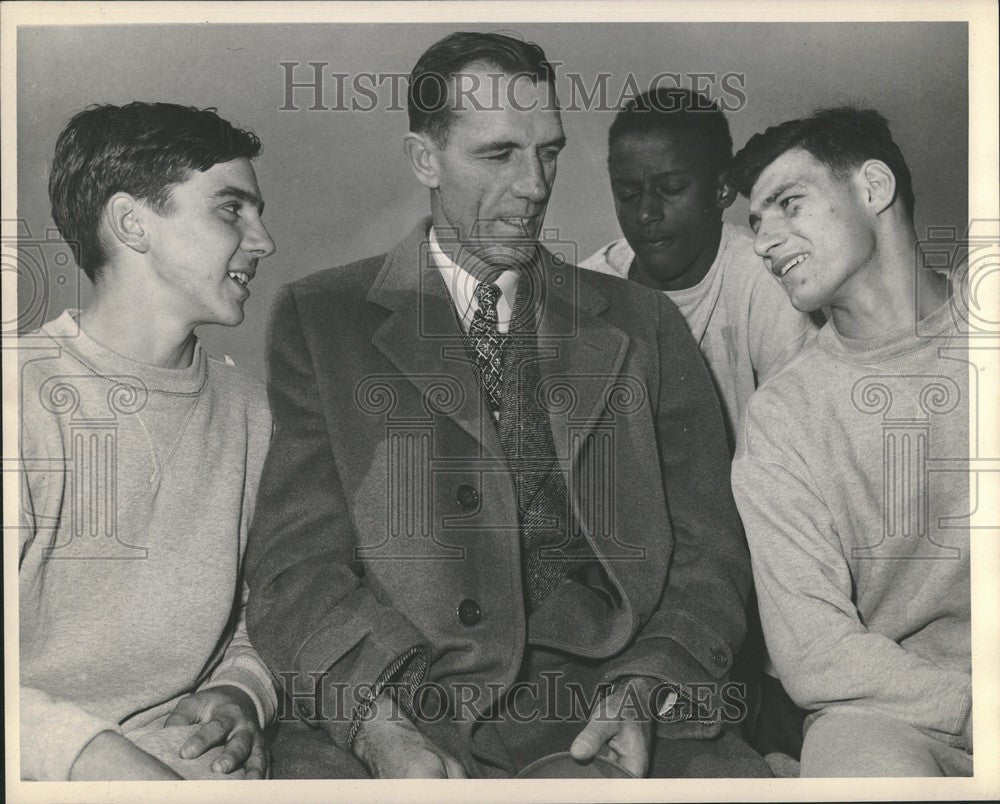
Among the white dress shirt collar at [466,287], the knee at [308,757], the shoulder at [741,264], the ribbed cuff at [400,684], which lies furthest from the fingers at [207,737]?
the shoulder at [741,264]

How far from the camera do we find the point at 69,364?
2766 mm

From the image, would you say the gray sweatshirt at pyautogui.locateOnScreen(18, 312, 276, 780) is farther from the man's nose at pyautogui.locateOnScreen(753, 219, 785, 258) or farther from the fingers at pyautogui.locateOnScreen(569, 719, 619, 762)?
the man's nose at pyautogui.locateOnScreen(753, 219, 785, 258)

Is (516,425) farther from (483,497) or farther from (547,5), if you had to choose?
(547,5)

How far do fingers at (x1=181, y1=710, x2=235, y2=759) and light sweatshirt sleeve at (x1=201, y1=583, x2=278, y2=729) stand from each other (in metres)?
0.08

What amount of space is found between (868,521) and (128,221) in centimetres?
186

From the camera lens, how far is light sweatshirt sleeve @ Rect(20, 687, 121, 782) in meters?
2.64

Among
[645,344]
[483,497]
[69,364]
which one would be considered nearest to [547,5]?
[645,344]

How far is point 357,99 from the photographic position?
2777 mm

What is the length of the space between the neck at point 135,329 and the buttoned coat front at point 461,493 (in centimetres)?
23

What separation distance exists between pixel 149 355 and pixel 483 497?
849mm

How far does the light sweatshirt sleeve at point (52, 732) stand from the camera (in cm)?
264

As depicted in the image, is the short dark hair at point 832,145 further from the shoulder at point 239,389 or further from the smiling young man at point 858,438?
the shoulder at point 239,389

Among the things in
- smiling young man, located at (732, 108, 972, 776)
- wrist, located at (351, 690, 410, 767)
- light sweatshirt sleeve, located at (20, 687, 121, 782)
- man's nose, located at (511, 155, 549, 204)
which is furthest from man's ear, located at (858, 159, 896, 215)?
light sweatshirt sleeve, located at (20, 687, 121, 782)

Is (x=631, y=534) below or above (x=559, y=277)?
below
